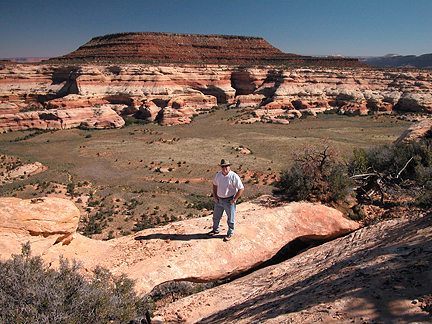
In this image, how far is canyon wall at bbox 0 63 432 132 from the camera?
33.5 m

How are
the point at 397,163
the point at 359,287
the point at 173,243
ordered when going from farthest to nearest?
1. the point at 397,163
2. the point at 173,243
3. the point at 359,287

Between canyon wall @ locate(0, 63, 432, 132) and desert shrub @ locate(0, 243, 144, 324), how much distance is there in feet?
96.2

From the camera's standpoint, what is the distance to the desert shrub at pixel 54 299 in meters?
2.73

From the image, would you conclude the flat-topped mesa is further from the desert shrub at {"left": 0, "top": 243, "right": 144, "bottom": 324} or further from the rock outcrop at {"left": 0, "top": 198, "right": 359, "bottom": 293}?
the desert shrub at {"left": 0, "top": 243, "right": 144, "bottom": 324}

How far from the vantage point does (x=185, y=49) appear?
69625mm

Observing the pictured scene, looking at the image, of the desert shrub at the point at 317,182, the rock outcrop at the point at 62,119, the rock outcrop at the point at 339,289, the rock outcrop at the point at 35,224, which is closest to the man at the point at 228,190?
the rock outcrop at the point at 339,289

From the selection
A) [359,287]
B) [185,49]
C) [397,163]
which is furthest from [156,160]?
[185,49]

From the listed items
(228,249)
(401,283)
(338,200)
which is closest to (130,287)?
(228,249)

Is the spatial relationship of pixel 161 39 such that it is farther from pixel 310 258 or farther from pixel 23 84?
pixel 310 258

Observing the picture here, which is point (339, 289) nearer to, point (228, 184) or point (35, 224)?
point (228, 184)

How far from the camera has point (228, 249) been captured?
5227mm

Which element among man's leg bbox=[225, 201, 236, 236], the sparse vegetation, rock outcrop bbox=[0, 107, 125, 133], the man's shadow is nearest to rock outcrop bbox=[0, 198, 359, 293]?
the man's shadow

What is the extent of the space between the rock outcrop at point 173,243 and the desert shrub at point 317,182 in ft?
3.10

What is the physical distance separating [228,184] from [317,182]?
3262mm
